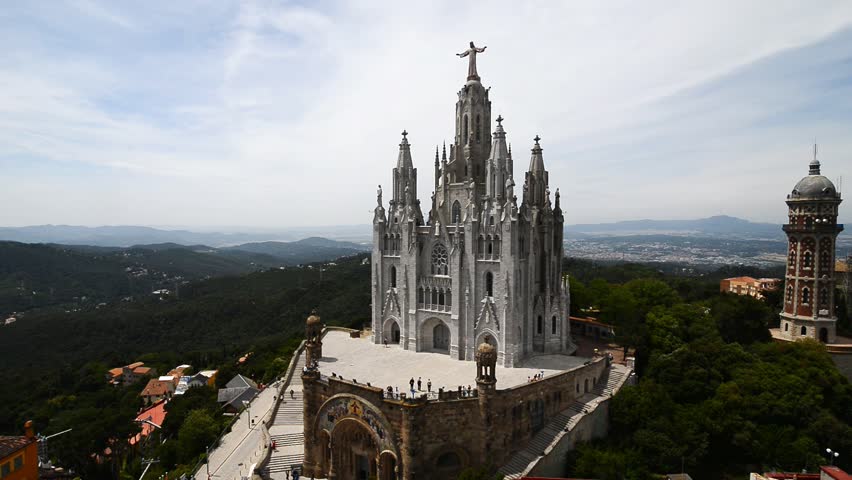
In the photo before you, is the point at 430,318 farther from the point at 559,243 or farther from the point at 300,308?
the point at 300,308

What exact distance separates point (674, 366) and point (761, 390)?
16.1ft

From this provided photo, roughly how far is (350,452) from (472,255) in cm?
1454

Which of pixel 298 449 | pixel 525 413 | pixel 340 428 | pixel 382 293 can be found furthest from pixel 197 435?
pixel 525 413

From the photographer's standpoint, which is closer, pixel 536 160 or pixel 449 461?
pixel 449 461

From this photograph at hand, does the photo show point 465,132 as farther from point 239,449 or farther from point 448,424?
point 239,449

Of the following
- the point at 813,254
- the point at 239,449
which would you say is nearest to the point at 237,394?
the point at 239,449

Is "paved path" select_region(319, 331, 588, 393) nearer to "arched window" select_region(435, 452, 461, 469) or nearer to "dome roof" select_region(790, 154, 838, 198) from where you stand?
"arched window" select_region(435, 452, 461, 469)

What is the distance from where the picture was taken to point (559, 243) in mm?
37219

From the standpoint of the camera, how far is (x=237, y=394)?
145 feet

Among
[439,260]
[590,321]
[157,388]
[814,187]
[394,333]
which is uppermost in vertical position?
[814,187]

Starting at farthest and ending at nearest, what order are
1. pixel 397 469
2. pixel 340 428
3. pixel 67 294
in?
pixel 67 294 → pixel 340 428 → pixel 397 469

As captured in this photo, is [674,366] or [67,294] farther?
[67,294]

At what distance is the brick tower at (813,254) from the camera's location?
38.0 meters

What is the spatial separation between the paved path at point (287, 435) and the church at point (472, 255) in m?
8.30
